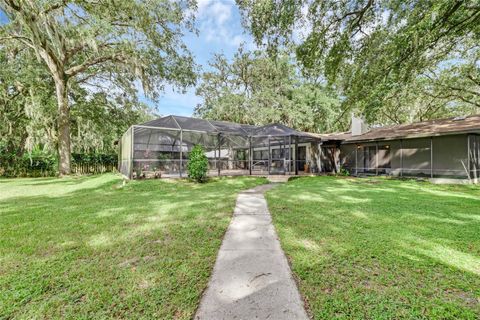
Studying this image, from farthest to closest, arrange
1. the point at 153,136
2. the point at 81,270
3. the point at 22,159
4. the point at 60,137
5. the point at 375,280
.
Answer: the point at 22,159 < the point at 60,137 < the point at 153,136 < the point at 81,270 < the point at 375,280

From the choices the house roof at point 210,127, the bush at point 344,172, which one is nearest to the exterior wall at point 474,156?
the bush at point 344,172

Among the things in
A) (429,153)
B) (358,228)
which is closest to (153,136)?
(358,228)

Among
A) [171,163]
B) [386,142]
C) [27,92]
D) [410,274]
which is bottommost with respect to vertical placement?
[410,274]

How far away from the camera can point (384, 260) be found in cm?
269

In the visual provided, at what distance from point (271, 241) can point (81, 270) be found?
2.39m

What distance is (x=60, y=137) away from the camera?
42.3 ft

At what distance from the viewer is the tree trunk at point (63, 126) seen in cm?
1238

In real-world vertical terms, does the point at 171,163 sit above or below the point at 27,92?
below

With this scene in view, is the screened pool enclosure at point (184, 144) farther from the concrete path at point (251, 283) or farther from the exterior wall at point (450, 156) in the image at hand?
the concrete path at point (251, 283)

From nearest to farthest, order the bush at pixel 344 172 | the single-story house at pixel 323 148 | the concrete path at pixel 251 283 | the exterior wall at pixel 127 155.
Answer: the concrete path at pixel 251 283
the exterior wall at pixel 127 155
the single-story house at pixel 323 148
the bush at pixel 344 172

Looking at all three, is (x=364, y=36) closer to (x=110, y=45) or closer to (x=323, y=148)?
(x=323, y=148)

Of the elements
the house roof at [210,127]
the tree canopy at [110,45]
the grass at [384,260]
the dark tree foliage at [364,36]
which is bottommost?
the grass at [384,260]

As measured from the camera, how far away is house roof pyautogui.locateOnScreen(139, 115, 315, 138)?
1072cm

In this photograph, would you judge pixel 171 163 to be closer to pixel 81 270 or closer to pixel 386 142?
pixel 81 270
